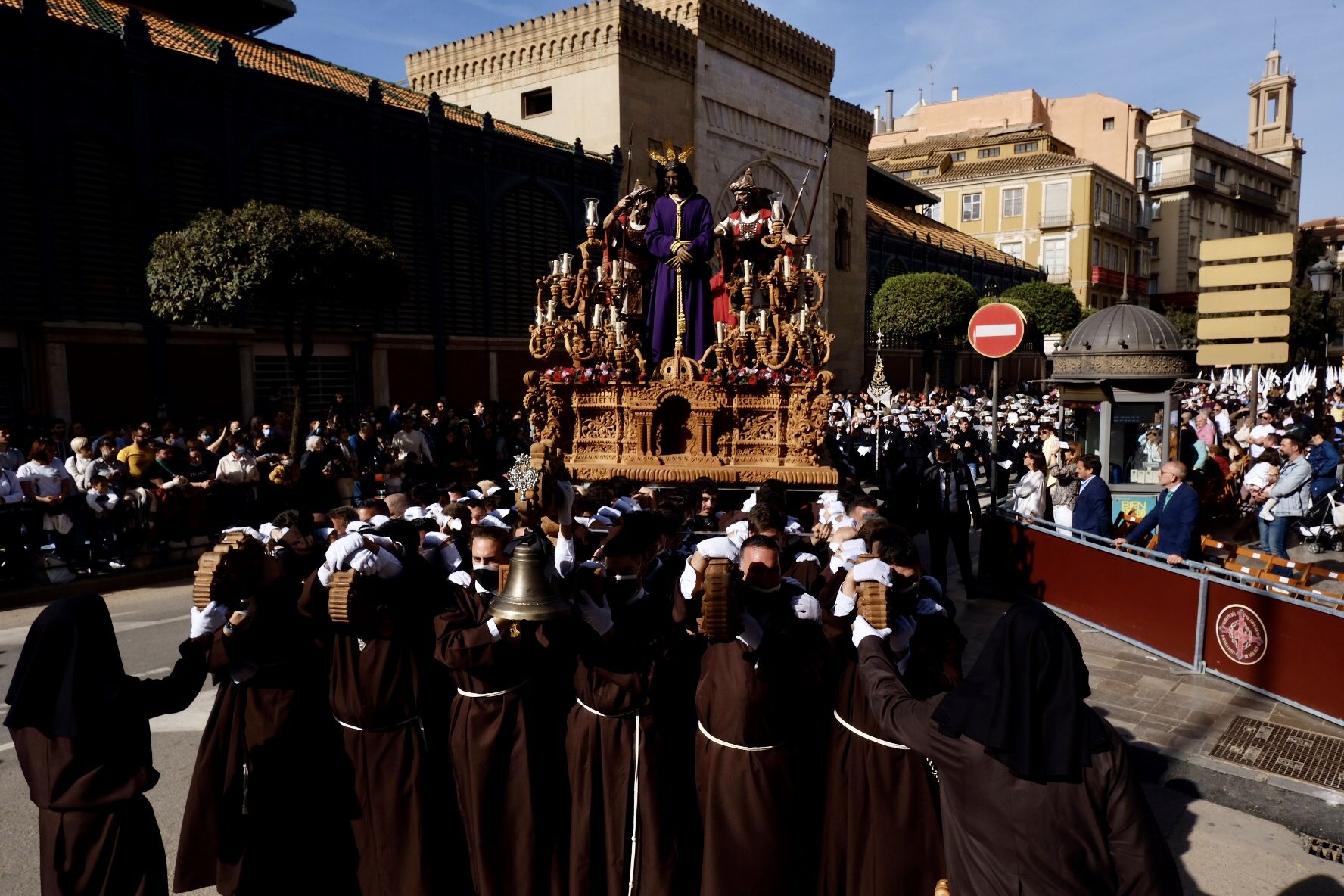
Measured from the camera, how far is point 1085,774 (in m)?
2.70

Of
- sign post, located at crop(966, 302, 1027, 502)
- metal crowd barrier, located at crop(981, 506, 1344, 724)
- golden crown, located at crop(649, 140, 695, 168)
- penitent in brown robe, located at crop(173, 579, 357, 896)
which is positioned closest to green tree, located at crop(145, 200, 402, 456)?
golden crown, located at crop(649, 140, 695, 168)

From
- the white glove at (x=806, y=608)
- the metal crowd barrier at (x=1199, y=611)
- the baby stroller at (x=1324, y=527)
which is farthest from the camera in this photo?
the baby stroller at (x=1324, y=527)

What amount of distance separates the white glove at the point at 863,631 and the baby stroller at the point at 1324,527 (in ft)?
40.4

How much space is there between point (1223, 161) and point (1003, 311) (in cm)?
7848

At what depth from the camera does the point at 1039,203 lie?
6094 cm

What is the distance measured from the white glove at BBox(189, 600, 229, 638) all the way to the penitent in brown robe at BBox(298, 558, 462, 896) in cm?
40

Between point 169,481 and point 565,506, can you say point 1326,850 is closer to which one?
point 565,506

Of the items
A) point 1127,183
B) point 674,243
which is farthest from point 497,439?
point 1127,183

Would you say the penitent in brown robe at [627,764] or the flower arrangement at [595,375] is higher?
the flower arrangement at [595,375]

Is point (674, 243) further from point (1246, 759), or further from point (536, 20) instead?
point (536, 20)

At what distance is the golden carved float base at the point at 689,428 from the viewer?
35.7 feet

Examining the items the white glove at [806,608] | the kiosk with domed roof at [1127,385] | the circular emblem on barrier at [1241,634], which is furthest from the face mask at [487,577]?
the kiosk with domed roof at [1127,385]

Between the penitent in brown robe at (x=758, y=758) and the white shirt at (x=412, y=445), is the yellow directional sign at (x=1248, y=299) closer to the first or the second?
the penitent in brown robe at (x=758, y=758)

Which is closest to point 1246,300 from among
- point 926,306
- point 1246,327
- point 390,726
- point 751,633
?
point 1246,327
